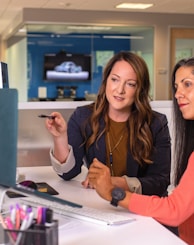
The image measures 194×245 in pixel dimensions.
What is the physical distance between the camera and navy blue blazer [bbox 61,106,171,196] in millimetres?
1825

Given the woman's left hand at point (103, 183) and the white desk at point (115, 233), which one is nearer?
the white desk at point (115, 233)

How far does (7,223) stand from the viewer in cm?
87

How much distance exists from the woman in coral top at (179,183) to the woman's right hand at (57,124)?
0.28m

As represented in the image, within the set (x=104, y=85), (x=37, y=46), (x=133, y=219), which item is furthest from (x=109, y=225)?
(x=37, y=46)

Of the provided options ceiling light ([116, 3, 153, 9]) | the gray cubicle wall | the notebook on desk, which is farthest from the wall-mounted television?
the notebook on desk

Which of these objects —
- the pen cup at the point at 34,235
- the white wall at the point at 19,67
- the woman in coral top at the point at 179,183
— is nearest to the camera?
the pen cup at the point at 34,235

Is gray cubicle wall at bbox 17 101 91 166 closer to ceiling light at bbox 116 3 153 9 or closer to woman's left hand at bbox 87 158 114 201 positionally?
woman's left hand at bbox 87 158 114 201

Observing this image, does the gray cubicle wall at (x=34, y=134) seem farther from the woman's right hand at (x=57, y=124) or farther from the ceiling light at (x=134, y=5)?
the ceiling light at (x=134, y=5)

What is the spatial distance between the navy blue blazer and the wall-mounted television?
7377 mm

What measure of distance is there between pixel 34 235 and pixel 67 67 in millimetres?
8675

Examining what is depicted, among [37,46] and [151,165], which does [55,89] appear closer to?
[37,46]

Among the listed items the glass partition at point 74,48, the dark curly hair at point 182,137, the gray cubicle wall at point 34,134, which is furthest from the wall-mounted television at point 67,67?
the dark curly hair at point 182,137

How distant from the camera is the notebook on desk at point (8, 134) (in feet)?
3.86

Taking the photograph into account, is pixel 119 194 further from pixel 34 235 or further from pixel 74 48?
pixel 74 48
